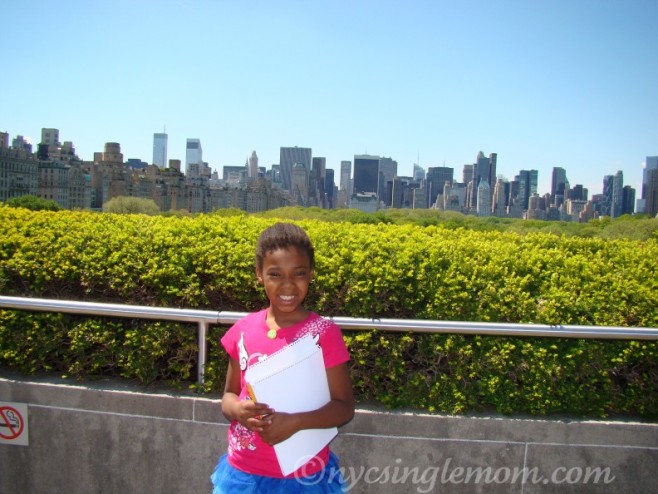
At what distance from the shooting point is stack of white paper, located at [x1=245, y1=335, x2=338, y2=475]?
6.82 ft

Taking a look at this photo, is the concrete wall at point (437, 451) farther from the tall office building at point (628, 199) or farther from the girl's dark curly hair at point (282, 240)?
the tall office building at point (628, 199)


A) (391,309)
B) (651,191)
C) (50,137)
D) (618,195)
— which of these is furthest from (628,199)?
(391,309)

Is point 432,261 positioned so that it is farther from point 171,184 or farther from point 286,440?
point 171,184

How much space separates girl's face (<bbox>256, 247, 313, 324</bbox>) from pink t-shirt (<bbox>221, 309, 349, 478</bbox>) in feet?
0.28

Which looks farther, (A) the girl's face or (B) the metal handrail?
(B) the metal handrail

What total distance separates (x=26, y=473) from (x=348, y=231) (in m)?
2.61

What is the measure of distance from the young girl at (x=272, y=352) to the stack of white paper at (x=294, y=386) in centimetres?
4

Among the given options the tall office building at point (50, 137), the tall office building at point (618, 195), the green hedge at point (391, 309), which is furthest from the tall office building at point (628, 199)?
the green hedge at point (391, 309)

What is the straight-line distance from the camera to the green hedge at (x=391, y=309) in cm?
312

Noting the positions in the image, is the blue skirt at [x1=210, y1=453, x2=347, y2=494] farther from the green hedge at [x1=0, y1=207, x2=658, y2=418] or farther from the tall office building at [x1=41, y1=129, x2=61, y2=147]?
the tall office building at [x1=41, y1=129, x2=61, y2=147]

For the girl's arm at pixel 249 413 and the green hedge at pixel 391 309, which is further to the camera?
the green hedge at pixel 391 309

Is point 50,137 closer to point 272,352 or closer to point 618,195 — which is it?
point 618,195

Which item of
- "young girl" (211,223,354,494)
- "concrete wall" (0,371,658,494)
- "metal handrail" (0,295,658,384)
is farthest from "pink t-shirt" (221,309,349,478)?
"concrete wall" (0,371,658,494)

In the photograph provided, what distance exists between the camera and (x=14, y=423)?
332 centimetres
